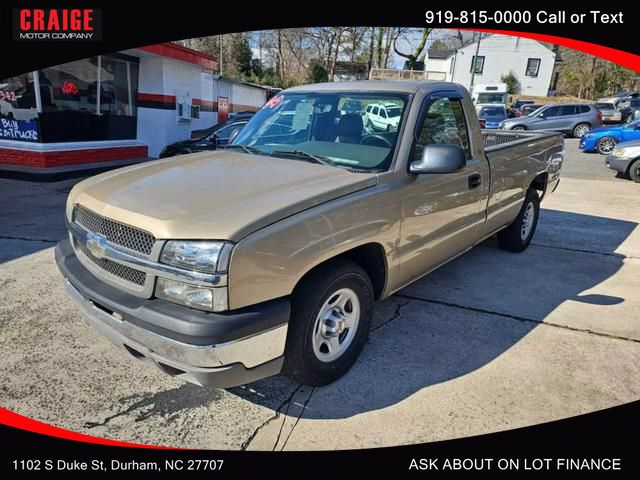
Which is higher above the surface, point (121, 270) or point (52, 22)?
point (52, 22)

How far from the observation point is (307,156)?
10.7ft

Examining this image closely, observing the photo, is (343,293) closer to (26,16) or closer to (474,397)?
(474,397)

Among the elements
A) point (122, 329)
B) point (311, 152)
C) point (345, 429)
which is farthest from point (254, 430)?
point (311, 152)

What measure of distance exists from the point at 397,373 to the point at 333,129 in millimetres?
1911

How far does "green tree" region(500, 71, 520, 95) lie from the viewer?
48.3 metres

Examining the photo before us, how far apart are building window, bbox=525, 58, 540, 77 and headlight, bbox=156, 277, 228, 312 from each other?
5559 centimetres

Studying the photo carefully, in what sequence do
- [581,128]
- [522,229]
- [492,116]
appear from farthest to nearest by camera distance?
[492,116]
[581,128]
[522,229]

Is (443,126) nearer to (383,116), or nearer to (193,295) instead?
(383,116)

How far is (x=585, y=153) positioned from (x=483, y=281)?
16.5 meters

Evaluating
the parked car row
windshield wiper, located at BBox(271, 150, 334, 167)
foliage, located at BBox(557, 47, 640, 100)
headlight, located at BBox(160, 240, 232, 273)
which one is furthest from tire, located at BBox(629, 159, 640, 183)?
foliage, located at BBox(557, 47, 640, 100)

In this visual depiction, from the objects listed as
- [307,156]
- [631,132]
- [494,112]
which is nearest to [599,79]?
[494,112]

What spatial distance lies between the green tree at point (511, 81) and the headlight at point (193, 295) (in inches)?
2087

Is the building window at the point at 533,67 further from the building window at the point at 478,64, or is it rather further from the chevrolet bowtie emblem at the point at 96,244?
the chevrolet bowtie emblem at the point at 96,244

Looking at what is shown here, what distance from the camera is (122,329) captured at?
246cm
